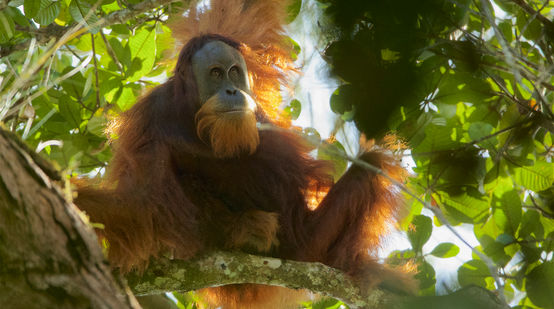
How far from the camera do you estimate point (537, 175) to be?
391 centimetres

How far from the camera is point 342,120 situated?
160 centimetres

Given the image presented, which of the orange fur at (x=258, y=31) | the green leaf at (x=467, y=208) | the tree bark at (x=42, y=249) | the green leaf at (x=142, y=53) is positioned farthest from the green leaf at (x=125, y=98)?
the tree bark at (x=42, y=249)

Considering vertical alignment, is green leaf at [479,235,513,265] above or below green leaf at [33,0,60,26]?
below

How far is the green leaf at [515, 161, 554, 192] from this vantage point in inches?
153

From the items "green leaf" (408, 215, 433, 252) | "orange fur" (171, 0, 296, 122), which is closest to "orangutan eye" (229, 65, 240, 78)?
"orange fur" (171, 0, 296, 122)

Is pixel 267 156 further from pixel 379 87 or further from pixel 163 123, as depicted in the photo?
pixel 379 87

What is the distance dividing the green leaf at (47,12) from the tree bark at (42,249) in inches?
115

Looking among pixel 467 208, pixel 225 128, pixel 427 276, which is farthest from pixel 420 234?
pixel 225 128

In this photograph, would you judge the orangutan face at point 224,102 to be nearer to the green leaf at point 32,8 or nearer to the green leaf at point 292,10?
the green leaf at point 292,10

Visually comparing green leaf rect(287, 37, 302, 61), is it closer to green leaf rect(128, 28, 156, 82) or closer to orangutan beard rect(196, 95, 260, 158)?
green leaf rect(128, 28, 156, 82)

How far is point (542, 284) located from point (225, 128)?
2593 millimetres

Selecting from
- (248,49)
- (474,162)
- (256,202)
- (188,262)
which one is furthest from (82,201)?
(474,162)

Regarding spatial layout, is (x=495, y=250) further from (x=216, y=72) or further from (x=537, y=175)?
(x=216, y=72)

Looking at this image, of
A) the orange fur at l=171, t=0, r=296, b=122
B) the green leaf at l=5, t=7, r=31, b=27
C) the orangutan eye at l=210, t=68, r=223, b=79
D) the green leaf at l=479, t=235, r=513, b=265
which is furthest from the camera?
the orange fur at l=171, t=0, r=296, b=122
